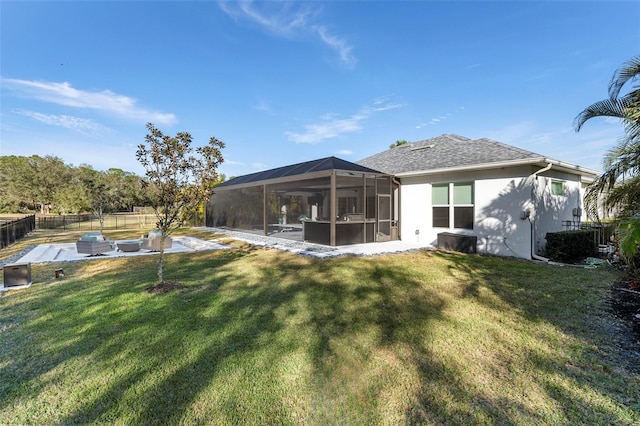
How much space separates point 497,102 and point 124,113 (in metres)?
19.3

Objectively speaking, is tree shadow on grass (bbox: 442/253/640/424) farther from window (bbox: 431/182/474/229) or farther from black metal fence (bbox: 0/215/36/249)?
black metal fence (bbox: 0/215/36/249)

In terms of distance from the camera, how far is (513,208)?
383 inches

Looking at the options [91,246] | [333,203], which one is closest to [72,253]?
[91,246]

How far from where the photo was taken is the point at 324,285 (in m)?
6.40

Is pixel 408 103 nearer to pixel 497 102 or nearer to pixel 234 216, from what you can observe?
pixel 497 102

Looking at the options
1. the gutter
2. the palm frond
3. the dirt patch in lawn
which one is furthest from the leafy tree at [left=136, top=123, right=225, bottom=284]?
the palm frond

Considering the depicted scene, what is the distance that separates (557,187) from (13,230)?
24246mm

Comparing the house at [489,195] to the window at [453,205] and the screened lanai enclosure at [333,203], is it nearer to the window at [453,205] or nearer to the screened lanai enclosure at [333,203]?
the window at [453,205]

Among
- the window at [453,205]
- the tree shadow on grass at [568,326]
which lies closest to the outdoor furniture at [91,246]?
the tree shadow on grass at [568,326]

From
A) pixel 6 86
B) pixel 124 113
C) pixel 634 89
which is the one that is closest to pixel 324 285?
pixel 634 89

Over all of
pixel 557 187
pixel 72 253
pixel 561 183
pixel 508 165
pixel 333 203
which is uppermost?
pixel 508 165

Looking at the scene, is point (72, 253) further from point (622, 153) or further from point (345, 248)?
point (622, 153)

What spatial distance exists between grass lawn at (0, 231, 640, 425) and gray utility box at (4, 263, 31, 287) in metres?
0.27

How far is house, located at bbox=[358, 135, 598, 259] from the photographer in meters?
9.50
